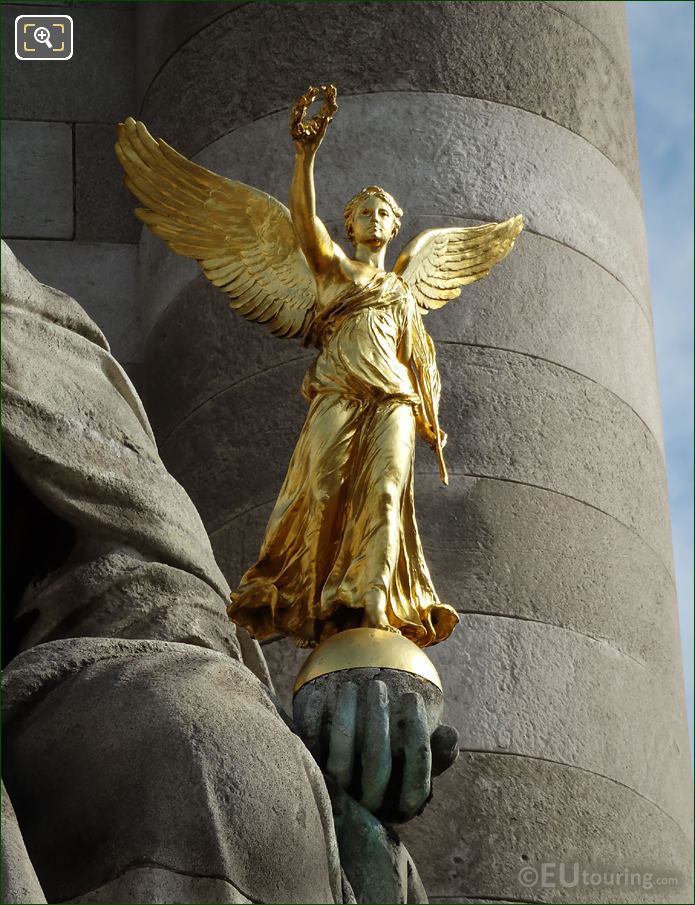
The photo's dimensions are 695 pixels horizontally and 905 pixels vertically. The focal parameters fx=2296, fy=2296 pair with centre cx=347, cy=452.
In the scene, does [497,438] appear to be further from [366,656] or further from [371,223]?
[366,656]

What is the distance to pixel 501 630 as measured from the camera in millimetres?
5414

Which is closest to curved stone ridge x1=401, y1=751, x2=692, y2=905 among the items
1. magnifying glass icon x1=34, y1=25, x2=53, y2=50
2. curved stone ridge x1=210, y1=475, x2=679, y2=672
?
curved stone ridge x1=210, y1=475, x2=679, y2=672

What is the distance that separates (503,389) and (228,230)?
46.2 inches

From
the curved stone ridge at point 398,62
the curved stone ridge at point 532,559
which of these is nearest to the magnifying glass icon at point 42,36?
the curved stone ridge at point 398,62

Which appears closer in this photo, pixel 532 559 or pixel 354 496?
pixel 354 496

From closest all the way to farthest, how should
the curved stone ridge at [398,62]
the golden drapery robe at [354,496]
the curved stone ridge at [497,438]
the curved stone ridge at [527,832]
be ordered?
the golden drapery robe at [354,496] < the curved stone ridge at [527,832] < the curved stone ridge at [497,438] < the curved stone ridge at [398,62]

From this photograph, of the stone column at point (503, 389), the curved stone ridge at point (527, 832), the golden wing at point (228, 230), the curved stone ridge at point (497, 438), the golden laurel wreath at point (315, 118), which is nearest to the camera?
the golden laurel wreath at point (315, 118)

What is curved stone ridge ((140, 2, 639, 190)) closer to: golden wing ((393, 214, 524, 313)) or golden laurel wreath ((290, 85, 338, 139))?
golden wing ((393, 214, 524, 313))

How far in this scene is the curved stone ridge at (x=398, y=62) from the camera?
6.37 metres

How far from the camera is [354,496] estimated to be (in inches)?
166

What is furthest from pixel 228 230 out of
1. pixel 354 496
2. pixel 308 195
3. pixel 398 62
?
pixel 398 62

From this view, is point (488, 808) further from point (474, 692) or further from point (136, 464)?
point (136, 464)

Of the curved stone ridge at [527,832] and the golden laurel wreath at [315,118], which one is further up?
the golden laurel wreath at [315,118]

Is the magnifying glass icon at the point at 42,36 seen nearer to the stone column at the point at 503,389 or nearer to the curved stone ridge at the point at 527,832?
the stone column at the point at 503,389
